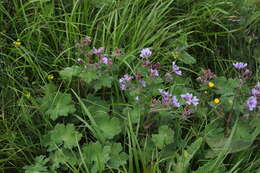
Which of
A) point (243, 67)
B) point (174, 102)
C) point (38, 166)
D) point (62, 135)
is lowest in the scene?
point (38, 166)

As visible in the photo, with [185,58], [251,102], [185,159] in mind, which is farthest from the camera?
[185,58]

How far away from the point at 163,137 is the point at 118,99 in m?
0.38

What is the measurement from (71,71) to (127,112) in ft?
1.23

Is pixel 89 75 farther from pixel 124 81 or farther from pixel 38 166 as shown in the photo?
pixel 38 166

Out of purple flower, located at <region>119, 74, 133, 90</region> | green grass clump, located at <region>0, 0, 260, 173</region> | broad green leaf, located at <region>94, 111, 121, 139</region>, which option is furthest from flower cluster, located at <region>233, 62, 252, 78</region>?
broad green leaf, located at <region>94, 111, 121, 139</region>

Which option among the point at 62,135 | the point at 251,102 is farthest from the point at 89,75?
the point at 251,102

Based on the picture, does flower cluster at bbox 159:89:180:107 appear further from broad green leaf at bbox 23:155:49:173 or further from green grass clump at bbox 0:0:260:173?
broad green leaf at bbox 23:155:49:173

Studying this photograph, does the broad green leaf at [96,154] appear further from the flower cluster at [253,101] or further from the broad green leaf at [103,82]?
the flower cluster at [253,101]

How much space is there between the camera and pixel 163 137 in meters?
1.84

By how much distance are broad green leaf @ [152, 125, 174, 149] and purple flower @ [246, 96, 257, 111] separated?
15.5 inches

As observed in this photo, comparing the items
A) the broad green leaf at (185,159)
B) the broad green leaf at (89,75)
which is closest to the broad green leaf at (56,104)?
the broad green leaf at (89,75)

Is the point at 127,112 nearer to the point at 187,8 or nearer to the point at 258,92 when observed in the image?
the point at 258,92

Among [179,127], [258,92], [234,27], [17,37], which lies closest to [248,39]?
[234,27]

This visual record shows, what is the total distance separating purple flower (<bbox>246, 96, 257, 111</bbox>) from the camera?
1853mm
